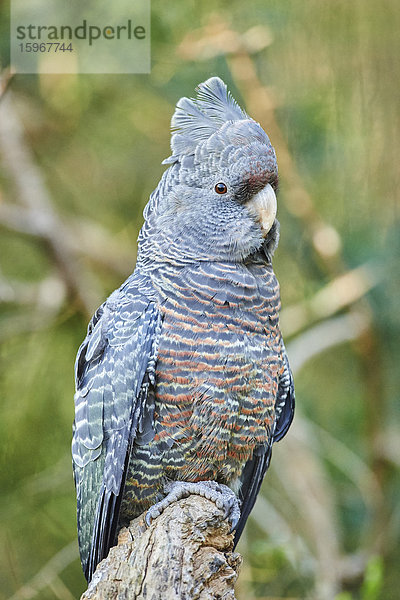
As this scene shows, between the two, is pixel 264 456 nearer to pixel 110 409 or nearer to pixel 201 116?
pixel 110 409

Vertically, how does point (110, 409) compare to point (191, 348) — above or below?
below

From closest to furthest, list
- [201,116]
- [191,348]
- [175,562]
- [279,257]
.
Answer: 1. [175,562]
2. [191,348]
3. [201,116]
4. [279,257]

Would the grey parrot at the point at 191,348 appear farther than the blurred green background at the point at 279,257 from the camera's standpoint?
No

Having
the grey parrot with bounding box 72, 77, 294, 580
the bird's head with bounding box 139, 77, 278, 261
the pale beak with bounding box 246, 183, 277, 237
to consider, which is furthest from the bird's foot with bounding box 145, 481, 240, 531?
the pale beak with bounding box 246, 183, 277, 237

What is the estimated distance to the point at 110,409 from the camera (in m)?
3.20

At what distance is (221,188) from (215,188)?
0.10 ft

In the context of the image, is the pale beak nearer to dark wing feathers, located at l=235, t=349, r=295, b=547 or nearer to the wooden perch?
dark wing feathers, located at l=235, t=349, r=295, b=547

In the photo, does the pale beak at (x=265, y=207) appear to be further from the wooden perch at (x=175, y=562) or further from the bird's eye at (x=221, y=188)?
the wooden perch at (x=175, y=562)

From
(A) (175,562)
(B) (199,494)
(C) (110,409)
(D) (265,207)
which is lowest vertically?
(A) (175,562)

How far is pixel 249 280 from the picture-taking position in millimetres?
3287

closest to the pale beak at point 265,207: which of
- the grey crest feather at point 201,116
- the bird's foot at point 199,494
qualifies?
the grey crest feather at point 201,116

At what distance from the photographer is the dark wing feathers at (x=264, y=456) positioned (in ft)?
11.6

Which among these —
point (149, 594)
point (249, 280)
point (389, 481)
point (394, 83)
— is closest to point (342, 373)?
point (389, 481)

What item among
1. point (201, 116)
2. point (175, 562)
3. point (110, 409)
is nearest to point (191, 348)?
point (110, 409)
